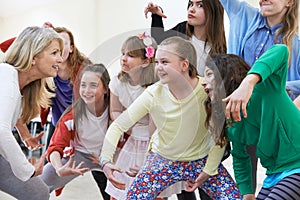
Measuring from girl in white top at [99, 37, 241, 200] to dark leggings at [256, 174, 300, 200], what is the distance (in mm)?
147

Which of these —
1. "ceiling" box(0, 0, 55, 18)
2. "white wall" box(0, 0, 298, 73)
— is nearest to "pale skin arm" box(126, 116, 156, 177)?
"white wall" box(0, 0, 298, 73)

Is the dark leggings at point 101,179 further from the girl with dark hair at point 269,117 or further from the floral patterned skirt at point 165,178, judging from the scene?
the girl with dark hair at point 269,117

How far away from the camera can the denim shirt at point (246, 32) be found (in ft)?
4.52

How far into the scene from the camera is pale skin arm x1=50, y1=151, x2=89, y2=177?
1.39m

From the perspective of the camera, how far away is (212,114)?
46.6 inches

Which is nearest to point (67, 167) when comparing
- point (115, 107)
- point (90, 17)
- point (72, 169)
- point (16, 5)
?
point (72, 169)

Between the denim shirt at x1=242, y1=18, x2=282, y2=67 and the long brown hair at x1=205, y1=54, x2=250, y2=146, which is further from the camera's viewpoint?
the denim shirt at x1=242, y1=18, x2=282, y2=67

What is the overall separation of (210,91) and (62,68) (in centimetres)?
74

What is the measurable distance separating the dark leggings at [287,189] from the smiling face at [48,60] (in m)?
0.75

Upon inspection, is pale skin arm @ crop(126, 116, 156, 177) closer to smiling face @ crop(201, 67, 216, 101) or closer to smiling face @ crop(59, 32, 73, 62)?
smiling face @ crop(201, 67, 216, 101)

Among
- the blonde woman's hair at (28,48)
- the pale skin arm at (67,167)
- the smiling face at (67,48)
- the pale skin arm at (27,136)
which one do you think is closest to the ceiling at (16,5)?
the smiling face at (67,48)

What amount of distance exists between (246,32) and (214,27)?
0.40 ft

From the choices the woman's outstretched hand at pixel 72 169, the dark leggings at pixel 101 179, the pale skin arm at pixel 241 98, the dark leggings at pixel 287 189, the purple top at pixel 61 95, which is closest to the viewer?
the pale skin arm at pixel 241 98

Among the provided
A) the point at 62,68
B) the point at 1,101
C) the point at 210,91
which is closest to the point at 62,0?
the point at 62,68
